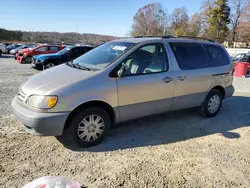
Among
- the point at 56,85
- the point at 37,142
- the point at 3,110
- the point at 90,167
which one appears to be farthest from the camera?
the point at 3,110

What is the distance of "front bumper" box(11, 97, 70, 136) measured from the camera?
3.03 metres

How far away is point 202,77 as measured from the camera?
182 inches

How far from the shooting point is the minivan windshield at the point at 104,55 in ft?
12.3

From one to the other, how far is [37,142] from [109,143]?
1210 mm

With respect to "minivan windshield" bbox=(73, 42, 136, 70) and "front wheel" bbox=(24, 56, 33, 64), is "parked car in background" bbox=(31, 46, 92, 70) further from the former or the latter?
"minivan windshield" bbox=(73, 42, 136, 70)

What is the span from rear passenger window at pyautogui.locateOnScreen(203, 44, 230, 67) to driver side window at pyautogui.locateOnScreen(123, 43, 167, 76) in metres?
1.42

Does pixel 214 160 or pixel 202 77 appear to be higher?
pixel 202 77

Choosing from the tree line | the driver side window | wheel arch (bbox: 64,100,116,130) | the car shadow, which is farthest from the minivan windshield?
the tree line

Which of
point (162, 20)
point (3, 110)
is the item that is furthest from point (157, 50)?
point (162, 20)

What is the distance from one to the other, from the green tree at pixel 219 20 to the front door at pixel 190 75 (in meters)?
45.4

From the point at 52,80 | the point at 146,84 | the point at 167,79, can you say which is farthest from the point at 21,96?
the point at 167,79

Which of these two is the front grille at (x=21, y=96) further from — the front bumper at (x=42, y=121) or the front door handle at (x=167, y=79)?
the front door handle at (x=167, y=79)

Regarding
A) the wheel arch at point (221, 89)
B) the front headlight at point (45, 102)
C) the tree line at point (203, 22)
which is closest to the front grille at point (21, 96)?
the front headlight at point (45, 102)

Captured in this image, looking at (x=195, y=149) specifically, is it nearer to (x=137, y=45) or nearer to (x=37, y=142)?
(x=137, y=45)
